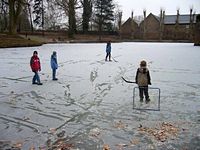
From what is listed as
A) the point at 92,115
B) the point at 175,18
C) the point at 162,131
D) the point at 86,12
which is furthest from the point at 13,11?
the point at 175,18

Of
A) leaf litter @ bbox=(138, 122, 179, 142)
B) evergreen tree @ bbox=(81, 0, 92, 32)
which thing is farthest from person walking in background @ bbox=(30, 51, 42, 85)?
evergreen tree @ bbox=(81, 0, 92, 32)

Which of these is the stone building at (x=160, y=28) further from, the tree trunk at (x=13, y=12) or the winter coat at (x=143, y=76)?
the winter coat at (x=143, y=76)

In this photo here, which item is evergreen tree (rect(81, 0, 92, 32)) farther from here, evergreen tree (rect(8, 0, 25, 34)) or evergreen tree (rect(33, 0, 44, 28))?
evergreen tree (rect(8, 0, 25, 34))

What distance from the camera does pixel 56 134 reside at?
6.38 meters

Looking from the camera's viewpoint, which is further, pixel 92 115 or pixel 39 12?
pixel 39 12

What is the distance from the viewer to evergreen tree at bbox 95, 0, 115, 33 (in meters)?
72.2

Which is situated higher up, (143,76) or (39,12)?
(39,12)

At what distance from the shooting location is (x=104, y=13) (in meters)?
72.8

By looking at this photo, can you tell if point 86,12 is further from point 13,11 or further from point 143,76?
point 143,76

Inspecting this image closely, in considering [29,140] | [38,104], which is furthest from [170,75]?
[29,140]

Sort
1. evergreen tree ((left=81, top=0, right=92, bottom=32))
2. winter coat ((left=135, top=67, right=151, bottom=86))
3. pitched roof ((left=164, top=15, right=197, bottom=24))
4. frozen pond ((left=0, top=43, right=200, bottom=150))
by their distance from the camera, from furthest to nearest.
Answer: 1. pitched roof ((left=164, top=15, right=197, bottom=24))
2. evergreen tree ((left=81, top=0, right=92, bottom=32))
3. winter coat ((left=135, top=67, right=151, bottom=86))
4. frozen pond ((left=0, top=43, right=200, bottom=150))

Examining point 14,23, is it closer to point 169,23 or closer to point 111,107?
point 111,107

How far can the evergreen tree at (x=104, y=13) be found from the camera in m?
72.2

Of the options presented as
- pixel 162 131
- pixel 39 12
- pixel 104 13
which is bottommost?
pixel 162 131
